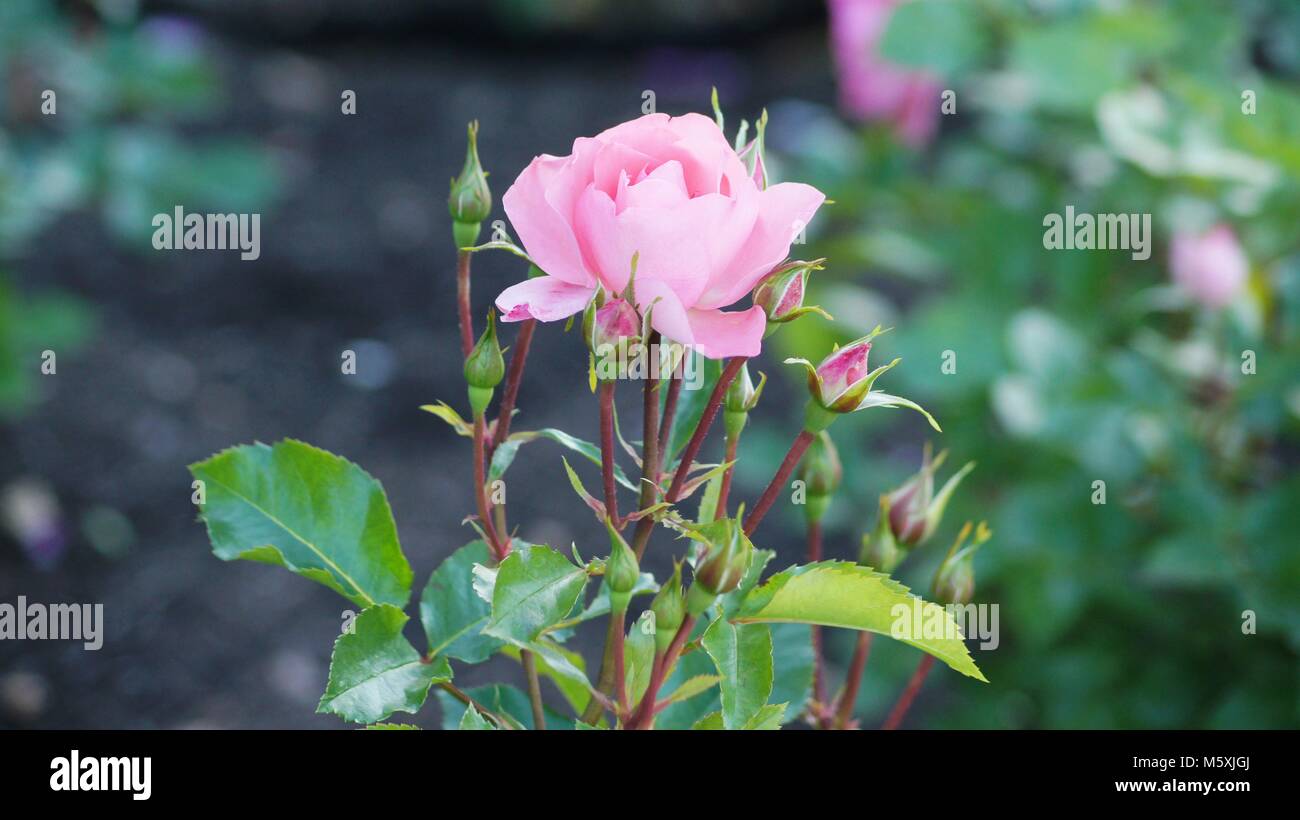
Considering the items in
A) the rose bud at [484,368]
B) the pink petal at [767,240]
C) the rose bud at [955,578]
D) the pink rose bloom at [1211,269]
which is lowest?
the rose bud at [955,578]

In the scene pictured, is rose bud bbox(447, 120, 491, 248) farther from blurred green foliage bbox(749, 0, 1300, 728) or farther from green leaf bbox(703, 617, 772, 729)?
blurred green foliage bbox(749, 0, 1300, 728)

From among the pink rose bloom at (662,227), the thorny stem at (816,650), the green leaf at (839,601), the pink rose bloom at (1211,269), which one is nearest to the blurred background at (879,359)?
the pink rose bloom at (1211,269)

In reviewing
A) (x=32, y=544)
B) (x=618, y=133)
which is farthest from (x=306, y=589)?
(x=618, y=133)

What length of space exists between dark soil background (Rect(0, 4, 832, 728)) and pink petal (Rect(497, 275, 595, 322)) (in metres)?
0.97

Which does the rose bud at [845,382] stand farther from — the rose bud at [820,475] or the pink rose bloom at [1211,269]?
the pink rose bloom at [1211,269]

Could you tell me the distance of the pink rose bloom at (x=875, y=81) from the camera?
5.90ft

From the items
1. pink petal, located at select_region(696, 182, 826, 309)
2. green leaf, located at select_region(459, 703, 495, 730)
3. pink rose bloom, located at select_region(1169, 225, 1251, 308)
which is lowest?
green leaf, located at select_region(459, 703, 495, 730)

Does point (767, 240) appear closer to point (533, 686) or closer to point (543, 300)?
point (543, 300)

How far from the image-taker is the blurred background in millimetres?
1413

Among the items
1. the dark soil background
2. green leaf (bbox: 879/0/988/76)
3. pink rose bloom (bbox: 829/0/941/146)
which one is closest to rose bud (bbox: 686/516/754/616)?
the dark soil background

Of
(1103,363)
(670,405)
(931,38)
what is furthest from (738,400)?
(931,38)

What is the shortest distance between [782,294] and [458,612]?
0.82ft

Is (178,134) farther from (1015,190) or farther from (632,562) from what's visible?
(632,562)

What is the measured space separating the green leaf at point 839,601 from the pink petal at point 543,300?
16cm
